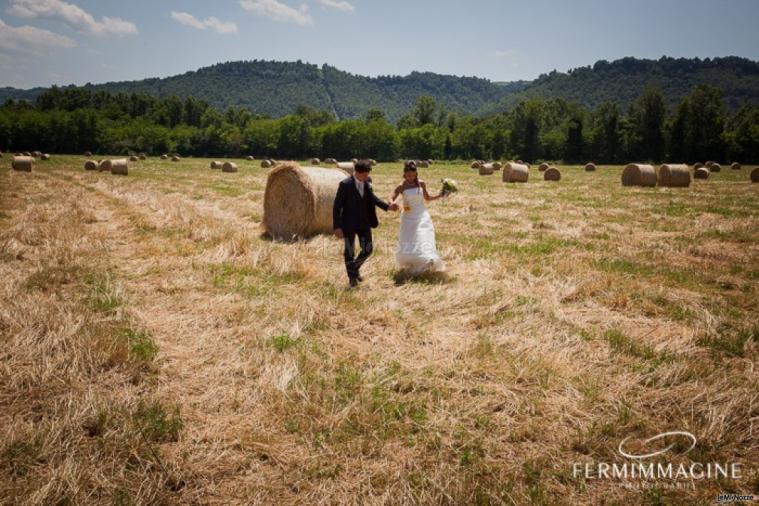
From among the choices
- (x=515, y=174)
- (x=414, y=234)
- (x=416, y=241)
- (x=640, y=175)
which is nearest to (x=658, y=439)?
(x=416, y=241)

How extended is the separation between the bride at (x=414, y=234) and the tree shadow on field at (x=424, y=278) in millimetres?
71

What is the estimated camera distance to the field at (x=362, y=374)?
291 cm

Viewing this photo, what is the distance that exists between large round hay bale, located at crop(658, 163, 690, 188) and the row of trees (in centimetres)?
5504

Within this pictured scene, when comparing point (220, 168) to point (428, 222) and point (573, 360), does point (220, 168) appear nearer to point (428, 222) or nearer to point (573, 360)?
point (428, 222)

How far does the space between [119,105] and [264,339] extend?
14232 cm

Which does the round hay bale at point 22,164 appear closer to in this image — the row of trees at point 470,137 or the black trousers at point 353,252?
the black trousers at point 353,252

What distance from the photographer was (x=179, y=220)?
1170 centimetres

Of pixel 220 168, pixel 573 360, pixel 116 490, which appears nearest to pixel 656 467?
pixel 573 360

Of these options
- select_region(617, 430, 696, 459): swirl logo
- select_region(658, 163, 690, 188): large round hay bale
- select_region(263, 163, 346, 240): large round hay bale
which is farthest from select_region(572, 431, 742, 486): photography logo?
select_region(658, 163, 690, 188): large round hay bale

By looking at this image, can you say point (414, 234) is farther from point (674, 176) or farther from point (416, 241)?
point (674, 176)

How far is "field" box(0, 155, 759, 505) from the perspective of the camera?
2910 millimetres

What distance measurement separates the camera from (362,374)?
166 inches

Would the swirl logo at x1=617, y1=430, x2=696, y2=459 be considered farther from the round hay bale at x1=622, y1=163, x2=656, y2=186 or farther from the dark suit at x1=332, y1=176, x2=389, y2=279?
the round hay bale at x1=622, y1=163, x2=656, y2=186

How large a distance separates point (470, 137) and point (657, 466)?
8957cm
